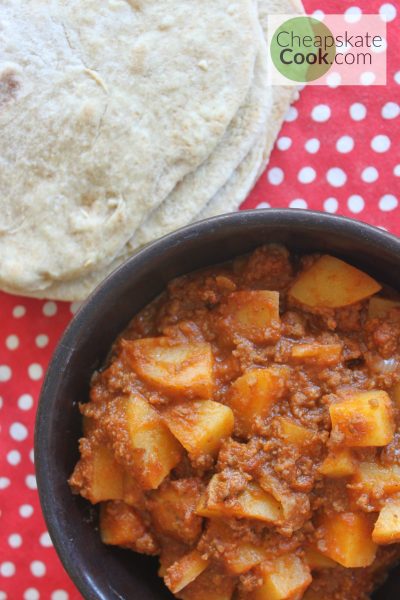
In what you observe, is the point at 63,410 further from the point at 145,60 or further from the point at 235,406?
the point at 145,60

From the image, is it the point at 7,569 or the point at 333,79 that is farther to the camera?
the point at 7,569

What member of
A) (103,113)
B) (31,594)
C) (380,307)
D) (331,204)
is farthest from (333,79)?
(31,594)

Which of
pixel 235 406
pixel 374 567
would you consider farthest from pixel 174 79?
pixel 374 567

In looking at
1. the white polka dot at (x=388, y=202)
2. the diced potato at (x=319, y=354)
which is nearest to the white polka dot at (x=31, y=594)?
the diced potato at (x=319, y=354)

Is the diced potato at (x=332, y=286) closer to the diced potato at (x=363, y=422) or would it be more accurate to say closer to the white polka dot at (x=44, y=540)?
the diced potato at (x=363, y=422)

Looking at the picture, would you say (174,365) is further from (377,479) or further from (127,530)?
(377,479)

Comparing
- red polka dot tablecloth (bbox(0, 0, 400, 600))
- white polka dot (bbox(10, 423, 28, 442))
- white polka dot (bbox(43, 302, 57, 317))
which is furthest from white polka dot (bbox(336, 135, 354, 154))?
white polka dot (bbox(10, 423, 28, 442))
